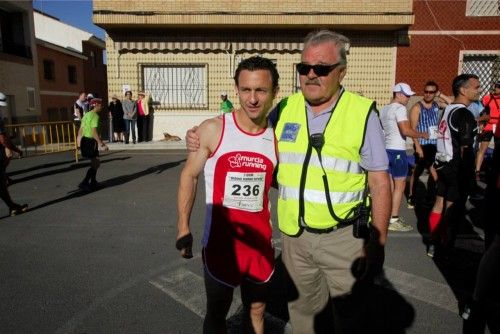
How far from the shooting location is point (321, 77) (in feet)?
7.59

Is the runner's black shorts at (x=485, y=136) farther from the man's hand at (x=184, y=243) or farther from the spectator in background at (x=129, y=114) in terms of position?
the spectator in background at (x=129, y=114)

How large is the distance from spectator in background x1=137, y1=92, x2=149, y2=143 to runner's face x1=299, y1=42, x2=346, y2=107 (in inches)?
561

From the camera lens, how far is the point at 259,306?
2648 millimetres

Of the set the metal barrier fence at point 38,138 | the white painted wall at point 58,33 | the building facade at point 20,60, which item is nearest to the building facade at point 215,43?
the metal barrier fence at point 38,138

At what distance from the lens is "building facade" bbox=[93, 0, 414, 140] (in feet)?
49.7

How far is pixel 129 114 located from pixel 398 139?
1205 cm

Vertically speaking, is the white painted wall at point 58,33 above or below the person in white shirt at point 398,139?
above

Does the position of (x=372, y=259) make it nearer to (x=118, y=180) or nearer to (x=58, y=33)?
(x=118, y=180)

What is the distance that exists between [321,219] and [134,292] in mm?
2215

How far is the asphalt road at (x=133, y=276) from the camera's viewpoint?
10.8 ft

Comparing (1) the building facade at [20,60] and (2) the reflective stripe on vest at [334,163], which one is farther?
(1) the building facade at [20,60]

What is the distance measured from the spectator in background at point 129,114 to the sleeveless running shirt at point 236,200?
13672 mm

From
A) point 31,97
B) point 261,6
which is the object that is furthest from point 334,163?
point 31,97

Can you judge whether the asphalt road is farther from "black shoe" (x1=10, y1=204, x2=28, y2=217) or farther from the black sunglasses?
the black sunglasses
